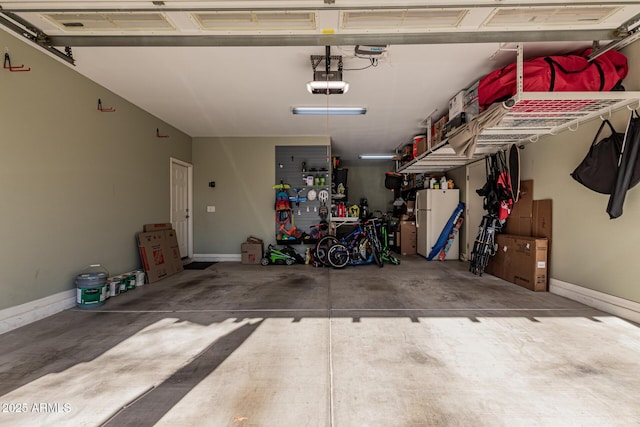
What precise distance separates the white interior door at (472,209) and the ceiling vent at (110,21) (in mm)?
6235

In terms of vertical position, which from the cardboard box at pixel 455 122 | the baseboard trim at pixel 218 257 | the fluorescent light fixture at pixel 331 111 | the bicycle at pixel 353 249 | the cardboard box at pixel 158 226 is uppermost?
the fluorescent light fixture at pixel 331 111

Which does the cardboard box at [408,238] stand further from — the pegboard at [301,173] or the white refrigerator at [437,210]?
the pegboard at [301,173]

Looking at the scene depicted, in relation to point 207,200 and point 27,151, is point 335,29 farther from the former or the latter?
point 207,200

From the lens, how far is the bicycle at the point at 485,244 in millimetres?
4887

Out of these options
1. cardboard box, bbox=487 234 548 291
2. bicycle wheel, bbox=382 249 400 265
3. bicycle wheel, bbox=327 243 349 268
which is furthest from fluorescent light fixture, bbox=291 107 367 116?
cardboard box, bbox=487 234 548 291

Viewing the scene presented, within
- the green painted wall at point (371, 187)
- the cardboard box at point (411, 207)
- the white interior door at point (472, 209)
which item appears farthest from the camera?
the green painted wall at point (371, 187)

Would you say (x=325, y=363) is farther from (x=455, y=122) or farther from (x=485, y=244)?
(x=485, y=244)

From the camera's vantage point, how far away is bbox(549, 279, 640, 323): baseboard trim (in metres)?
2.93

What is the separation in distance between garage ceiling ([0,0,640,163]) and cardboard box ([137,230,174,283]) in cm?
226

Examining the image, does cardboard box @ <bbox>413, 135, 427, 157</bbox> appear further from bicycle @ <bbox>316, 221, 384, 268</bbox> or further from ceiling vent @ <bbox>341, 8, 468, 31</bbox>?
ceiling vent @ <bbox>341, 8, 468, 31</bbox>

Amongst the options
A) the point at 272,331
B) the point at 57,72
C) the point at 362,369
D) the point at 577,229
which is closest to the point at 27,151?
the point at 57,72

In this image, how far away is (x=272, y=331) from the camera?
274 cm

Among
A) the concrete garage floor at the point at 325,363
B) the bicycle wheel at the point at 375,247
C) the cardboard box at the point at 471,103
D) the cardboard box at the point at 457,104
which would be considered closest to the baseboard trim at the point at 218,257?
the concrete garage floor at the point at 325,363

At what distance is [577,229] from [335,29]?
12.8 feet
